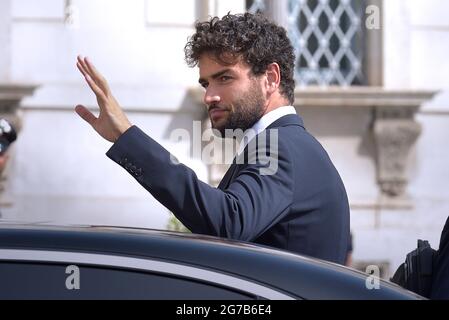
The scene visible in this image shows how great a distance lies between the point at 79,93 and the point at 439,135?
287 centimetres

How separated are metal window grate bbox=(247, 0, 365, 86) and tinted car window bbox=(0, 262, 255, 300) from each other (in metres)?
7.46

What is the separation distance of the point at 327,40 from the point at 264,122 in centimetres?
656

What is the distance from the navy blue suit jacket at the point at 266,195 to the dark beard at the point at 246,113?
70mm

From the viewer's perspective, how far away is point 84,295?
2939mm

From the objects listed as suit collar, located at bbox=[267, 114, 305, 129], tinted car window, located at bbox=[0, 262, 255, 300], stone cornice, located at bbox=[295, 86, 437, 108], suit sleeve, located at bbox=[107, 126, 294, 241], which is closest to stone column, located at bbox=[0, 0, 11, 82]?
stone cornice, located at bbox=[295, 86, 437, 108]

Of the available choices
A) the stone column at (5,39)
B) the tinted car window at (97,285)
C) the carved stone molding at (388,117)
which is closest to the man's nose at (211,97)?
the tinted car window at (97,285)

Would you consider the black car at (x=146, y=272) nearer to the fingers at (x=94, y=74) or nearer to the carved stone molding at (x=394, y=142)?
the fingers at (x=94, y=74)

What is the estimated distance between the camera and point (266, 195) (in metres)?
3.58

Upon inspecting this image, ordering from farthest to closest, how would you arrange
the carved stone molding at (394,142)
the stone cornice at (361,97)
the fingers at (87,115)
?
the carved stone molding at (394,142) → the stone cornice at (361,97) → the fingers at (87,115)

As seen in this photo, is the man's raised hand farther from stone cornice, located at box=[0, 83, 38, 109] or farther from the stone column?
the stone column

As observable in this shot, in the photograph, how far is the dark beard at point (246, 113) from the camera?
12.8 ft

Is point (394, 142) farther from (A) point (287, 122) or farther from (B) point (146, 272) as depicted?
(B) point (146, 272)

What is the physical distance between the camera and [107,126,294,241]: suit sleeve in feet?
11.5
